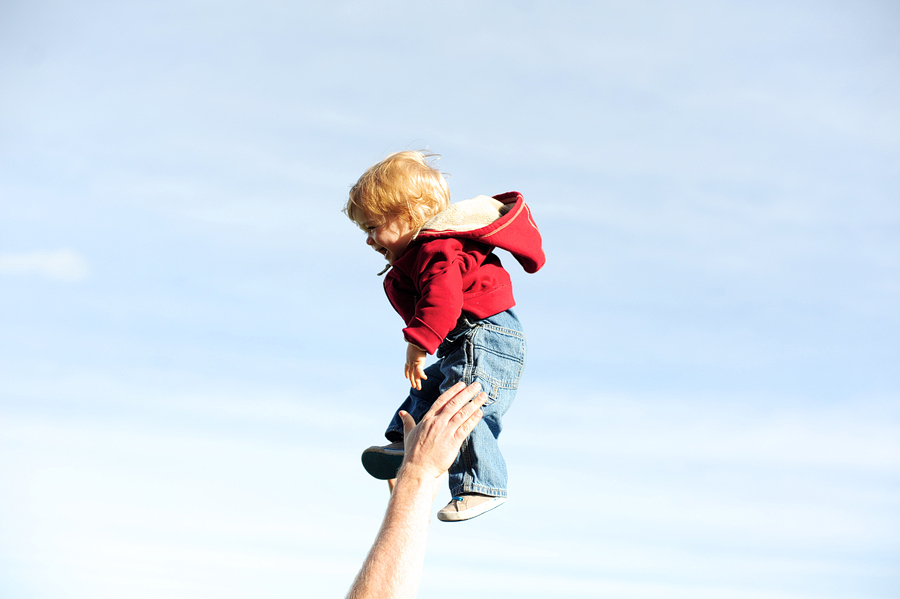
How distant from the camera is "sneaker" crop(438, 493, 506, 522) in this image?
511 cm

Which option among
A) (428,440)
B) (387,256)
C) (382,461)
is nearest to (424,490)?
(428,440)

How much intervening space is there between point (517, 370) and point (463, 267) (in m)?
0.91

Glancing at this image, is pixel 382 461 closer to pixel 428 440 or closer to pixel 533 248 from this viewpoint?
pixel 428 440

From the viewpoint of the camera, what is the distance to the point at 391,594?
4332 mm

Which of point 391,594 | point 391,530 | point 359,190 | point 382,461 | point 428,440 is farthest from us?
point 382,461

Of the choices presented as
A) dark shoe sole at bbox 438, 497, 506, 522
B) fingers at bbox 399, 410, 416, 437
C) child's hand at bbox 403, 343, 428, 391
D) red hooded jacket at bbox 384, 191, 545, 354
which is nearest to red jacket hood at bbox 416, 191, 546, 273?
red hooded jacket at bbox 384, 191, 545, 354

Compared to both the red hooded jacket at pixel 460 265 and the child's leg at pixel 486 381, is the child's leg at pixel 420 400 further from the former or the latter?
the red hooded jacket at pixel 460 265

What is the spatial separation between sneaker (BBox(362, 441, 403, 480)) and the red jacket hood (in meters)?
1.71

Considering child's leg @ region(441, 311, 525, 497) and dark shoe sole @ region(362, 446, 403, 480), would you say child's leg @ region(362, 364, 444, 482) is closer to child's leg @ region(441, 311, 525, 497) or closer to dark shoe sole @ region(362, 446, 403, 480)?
dark shoe sole @ region(362, 446, 403, 480)

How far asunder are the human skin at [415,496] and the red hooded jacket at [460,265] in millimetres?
546

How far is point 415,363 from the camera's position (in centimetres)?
510

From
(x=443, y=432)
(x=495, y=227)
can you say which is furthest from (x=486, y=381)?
(x=495, y=227)

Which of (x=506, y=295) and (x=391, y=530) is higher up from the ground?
(x=506, y=295)

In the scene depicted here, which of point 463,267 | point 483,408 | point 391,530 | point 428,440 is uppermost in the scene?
point 463,267
